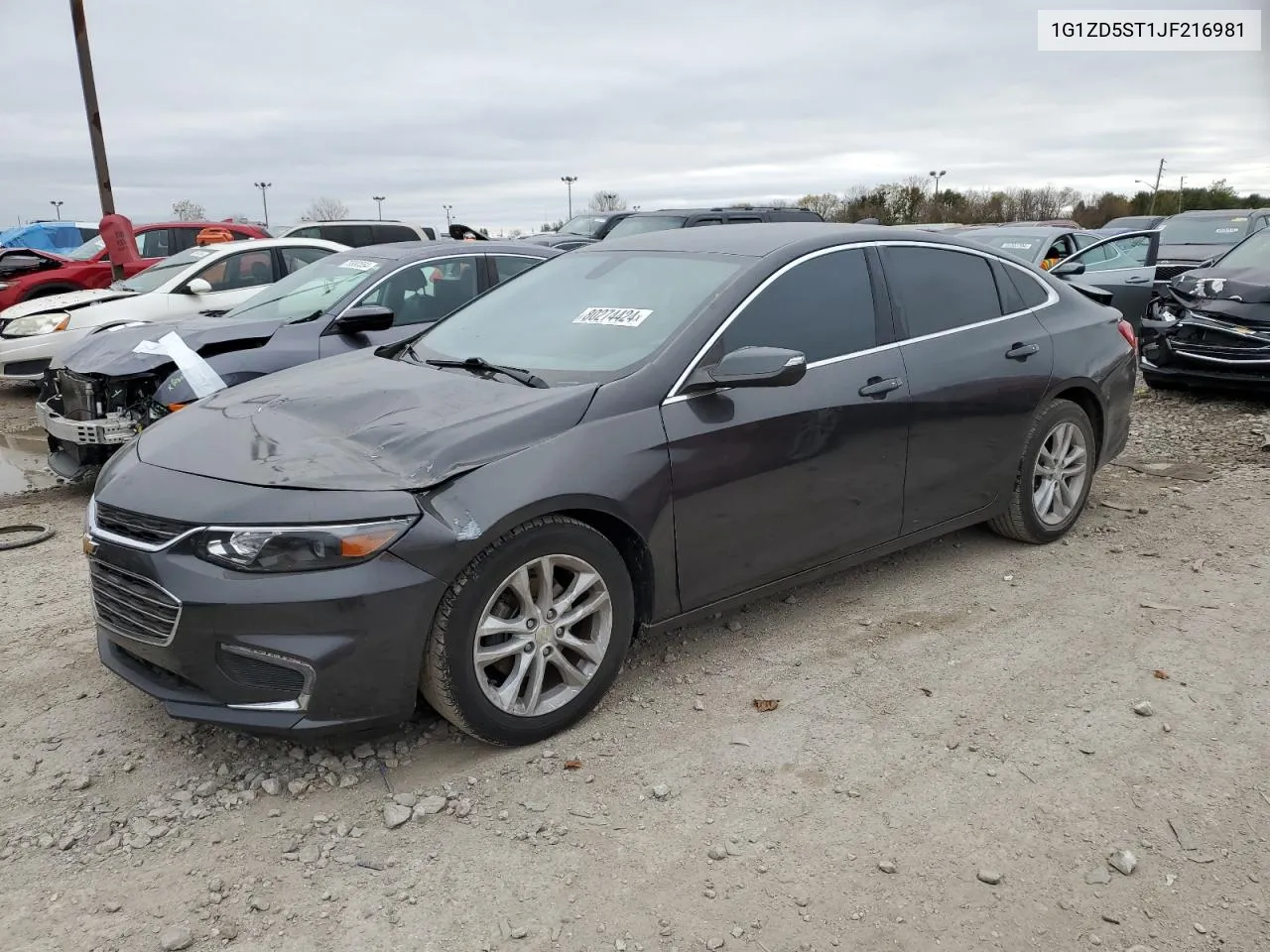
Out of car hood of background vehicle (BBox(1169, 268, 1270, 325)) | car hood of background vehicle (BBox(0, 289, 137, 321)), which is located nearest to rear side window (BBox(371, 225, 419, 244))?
car hood of background vehicle (BBox(0, 289, 137, 321))

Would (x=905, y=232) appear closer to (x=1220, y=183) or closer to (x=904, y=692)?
(x=904, y=692)

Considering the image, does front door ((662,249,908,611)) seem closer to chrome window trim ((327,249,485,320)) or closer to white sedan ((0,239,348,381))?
chrome window trim ((327,249,485,320))

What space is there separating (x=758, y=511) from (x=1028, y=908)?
1635 mm

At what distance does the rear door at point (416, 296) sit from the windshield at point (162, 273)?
3.88 meters

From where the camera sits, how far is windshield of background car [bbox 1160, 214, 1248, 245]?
15.8 m

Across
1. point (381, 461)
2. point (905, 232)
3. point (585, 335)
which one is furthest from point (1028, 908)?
point (905, 232)

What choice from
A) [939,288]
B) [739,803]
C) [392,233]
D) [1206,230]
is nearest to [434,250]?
[939,288]

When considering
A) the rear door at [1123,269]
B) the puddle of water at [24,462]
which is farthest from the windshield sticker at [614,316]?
the rear door at [1123,269]

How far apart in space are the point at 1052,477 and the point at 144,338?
5677 mm

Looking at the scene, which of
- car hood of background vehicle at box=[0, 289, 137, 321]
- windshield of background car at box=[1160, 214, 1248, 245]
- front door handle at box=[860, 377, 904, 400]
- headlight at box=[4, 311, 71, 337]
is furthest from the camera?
windshield of background car at box=[1160, 214, 1248, 245]

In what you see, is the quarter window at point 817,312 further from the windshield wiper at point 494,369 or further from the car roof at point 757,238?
the windshield wiper at point 494,369

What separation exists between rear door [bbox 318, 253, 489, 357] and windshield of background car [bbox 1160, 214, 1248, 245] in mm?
12479

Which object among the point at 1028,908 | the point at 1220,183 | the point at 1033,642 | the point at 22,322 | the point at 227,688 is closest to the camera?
the point at 1028,908

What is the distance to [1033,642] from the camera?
4.11m
